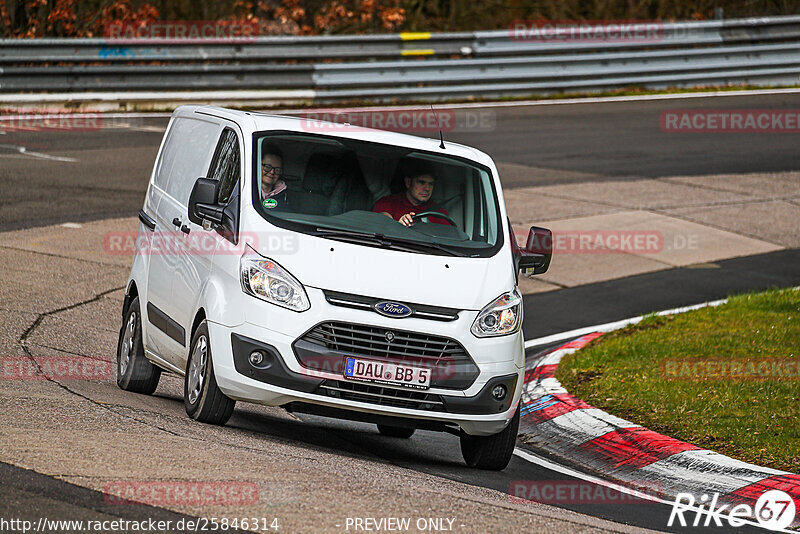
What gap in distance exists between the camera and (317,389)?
6957 millimetres

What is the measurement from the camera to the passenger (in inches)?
301

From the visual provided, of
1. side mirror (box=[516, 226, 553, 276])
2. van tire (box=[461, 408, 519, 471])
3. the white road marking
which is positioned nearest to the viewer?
van tire (box=[461, 408, 519, 471])

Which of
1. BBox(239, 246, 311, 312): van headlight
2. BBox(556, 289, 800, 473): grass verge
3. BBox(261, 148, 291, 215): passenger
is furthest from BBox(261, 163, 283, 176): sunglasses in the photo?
BBox(556, 289, 800, 473): grass verge

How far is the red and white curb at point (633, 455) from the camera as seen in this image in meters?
7.14

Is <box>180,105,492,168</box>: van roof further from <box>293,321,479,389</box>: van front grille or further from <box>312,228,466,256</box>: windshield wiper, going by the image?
<box>293,321,479,389</box>: van front grille

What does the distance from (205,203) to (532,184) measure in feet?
35.6

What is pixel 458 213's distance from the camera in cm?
816

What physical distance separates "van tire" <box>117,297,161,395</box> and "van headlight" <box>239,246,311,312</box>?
181cm

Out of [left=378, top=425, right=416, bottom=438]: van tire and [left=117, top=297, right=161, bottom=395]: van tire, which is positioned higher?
[left=117, top=297, right=161, bottom=395]: van tire

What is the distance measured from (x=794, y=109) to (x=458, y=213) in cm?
1738

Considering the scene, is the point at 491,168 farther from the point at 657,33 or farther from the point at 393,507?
the point at 657,33

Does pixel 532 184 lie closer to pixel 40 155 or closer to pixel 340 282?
pixel 40 155

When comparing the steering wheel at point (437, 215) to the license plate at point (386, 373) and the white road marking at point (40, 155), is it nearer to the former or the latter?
the license plate at point (386, 373)

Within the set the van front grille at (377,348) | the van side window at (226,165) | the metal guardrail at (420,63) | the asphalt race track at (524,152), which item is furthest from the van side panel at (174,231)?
the metal guardrail at (420,63)
